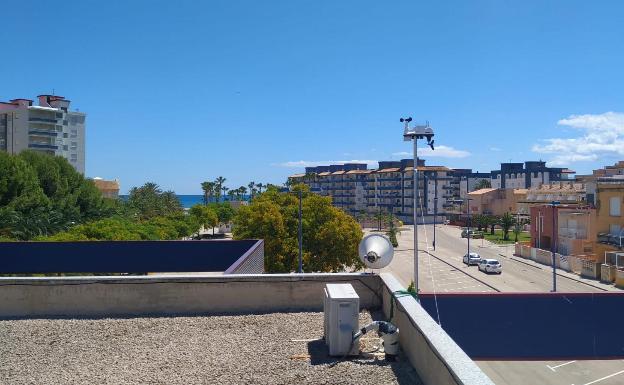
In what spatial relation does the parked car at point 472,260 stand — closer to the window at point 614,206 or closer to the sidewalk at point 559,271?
the sidewalk at point 559,271

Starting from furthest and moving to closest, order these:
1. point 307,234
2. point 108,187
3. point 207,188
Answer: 1. point 207,188
2. point 108,187
3. point 307,234

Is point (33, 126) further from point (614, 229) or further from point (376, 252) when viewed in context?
point (376, 252)

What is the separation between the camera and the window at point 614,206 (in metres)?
54.2

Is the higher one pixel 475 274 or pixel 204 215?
pixel 204 215

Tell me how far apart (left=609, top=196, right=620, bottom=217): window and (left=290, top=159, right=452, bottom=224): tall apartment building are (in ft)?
241

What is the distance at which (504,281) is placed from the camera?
52312 mm

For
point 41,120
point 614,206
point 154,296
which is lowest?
point 154,296

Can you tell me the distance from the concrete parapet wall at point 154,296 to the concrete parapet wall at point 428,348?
5.80 feet

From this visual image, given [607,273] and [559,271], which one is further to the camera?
[559,271]

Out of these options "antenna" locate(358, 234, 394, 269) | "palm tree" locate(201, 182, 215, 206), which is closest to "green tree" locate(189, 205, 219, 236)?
"palm tree" locate(201, 182, 215, 206)

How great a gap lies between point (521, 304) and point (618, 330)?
9.14 ft

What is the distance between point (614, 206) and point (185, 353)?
56.3m

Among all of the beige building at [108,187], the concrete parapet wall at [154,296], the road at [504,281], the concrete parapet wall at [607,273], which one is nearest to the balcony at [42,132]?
the beige building at [108,187]

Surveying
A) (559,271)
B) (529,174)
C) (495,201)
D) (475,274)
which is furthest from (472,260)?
(529,174)
